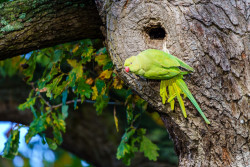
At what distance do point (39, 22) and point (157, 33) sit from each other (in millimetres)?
736

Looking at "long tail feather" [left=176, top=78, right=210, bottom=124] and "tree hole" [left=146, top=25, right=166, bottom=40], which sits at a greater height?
"tree hole" [left=146, top=25, right=166, bottom=40]

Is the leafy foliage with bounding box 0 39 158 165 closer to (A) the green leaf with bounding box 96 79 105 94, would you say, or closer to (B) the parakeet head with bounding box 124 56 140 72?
(A) the green leaf with bounding box 96 79 105 94

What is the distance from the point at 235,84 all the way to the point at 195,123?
28 cm

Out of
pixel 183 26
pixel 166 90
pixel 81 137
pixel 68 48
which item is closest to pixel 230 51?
pixel 183 26

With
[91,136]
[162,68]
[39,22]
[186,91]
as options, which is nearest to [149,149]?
[186,91]

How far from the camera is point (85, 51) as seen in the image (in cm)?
192

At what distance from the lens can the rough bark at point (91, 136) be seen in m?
3.32

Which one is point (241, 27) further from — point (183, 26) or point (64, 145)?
point (64, 145)

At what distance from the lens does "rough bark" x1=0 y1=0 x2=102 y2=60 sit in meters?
1.76

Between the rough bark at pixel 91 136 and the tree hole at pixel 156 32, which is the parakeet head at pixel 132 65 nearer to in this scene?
the tree hole at pixel 156 32

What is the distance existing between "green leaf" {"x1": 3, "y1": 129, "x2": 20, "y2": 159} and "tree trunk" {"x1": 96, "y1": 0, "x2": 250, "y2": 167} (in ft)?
3.62

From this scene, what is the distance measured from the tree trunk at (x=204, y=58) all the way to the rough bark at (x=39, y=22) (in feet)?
1.18

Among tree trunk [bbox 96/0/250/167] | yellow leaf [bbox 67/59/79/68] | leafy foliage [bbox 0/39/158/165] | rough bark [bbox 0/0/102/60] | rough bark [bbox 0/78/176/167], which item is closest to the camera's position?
tree trunk [bbox 96/0/250/167]

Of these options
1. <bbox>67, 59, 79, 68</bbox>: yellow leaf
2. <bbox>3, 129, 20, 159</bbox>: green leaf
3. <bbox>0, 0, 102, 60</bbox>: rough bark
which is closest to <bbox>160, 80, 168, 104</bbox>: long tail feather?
<bbox>0, 0, 102, 60</bbox>: rough bark
